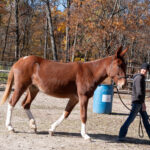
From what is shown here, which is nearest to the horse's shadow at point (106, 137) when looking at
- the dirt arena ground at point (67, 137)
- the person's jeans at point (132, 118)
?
the dirt arena ground at point (67, 137)

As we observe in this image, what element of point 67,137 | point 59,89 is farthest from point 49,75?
point 67,137

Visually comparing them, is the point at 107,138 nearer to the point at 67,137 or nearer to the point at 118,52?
the point at 67,137

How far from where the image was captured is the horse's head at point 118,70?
5504 millimetres

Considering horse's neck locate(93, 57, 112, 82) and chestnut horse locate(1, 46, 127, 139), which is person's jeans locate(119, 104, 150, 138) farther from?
horse's neck locate(93, 57, 112, 82)

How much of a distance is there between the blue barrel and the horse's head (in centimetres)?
401

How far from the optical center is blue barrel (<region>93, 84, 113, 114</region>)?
9.63 meters

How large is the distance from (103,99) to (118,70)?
169 inches

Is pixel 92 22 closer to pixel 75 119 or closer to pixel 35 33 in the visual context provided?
pixel 75 119

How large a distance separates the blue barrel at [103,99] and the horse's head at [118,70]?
13.2 ft

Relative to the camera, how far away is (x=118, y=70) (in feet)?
18.2

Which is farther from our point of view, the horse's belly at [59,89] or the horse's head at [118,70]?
the horse's belly at [59,89]

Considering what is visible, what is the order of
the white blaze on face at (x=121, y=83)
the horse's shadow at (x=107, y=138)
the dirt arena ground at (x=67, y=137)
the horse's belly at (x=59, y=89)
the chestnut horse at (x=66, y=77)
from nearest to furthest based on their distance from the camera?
the dirt arena ground at (x=67, y=137) → the white blaze on face at (x=121, y=83) → the chestnut horse at (x=66, y=77) → the horse's belly at (x=59, y=89) → the horse's shadow at (x=107, y=138)

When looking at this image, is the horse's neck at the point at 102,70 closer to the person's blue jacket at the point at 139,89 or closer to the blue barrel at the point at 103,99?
the person's blue jacket at the point at 139,89

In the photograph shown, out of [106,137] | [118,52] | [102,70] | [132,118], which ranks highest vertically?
[118,52]
